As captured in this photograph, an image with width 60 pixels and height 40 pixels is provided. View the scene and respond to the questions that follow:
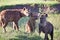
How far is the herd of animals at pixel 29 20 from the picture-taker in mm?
1366

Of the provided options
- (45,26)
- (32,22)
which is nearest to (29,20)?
(32,22)

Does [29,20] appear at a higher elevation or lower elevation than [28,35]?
higher

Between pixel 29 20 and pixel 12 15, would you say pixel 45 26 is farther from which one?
pixel 12 15

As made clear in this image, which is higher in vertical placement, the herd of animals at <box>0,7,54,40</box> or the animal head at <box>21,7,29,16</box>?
the animal head at <box>21,7,29,16</box>

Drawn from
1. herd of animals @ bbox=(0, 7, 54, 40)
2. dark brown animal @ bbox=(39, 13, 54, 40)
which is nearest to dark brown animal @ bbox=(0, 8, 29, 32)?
herd of animals @ bbox=(0, 7, 54, 40)

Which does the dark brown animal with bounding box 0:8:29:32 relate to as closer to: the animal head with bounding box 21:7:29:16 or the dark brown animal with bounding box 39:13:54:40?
the animal head with bounding box 21:7:29:16

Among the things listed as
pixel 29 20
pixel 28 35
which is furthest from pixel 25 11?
pixel 28 35

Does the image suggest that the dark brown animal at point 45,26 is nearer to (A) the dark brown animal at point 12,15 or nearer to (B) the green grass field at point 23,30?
(B) the green grass field at point 23,30

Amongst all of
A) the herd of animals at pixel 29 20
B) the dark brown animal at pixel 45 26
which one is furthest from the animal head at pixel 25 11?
the dark brown animal at pixel 45 26

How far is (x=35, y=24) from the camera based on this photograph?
137cm

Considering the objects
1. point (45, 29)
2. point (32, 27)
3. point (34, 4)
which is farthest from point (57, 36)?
point (34, 4)

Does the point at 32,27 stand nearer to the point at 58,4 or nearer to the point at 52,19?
the point at 52,19

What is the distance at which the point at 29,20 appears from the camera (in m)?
1.37

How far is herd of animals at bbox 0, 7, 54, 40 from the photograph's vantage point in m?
1.37
